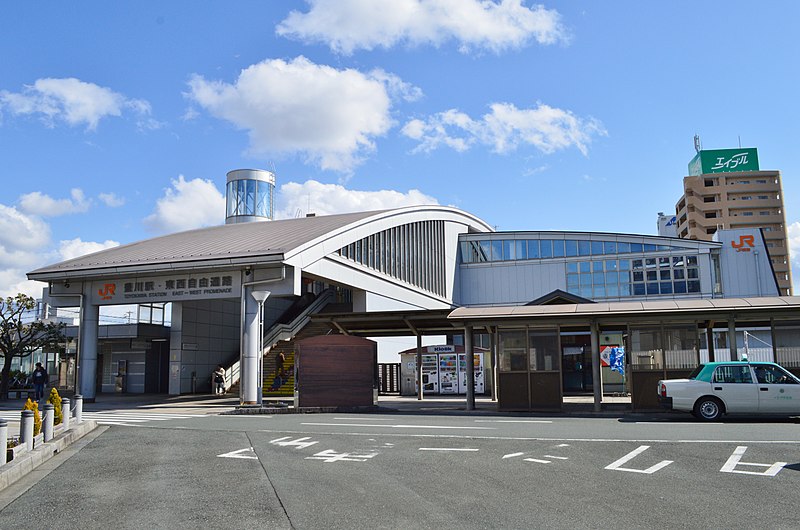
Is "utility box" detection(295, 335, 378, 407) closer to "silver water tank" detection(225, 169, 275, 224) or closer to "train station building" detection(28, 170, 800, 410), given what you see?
"train station building" detection(28, 170, 800, 410)

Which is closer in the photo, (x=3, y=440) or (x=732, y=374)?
(x=3, y=440)

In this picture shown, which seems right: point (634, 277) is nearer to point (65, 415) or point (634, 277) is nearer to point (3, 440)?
point (65, 415)

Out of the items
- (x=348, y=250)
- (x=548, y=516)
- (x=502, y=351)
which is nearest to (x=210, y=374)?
(x=348, y=250)

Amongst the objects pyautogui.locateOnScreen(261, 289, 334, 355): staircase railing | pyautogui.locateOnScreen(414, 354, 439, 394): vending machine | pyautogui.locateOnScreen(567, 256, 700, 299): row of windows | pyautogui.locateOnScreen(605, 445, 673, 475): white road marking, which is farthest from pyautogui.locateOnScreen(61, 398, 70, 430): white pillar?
pyautogui.locateOnScreen(567, 256, 700, 299): row of windows

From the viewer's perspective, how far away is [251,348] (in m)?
26.5

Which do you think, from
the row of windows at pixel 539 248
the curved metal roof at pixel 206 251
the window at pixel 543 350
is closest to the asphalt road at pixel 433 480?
the window at pixel 543 350

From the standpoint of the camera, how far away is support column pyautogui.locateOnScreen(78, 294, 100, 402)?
2986 cm

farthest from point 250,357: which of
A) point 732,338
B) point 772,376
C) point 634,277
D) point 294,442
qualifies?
point 634,277

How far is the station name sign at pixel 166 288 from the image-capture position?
27922 millimetres

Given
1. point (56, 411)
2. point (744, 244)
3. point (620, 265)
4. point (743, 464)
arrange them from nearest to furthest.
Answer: point (743, 464)
point (56, 411)
point (620, 265)
point (744, 244)

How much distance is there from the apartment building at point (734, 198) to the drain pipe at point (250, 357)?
76755 mm

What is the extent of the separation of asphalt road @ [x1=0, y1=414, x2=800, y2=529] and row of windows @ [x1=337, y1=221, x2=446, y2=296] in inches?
790

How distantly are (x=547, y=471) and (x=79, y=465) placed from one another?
7.32m

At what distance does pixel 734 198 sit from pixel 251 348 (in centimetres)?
8122
